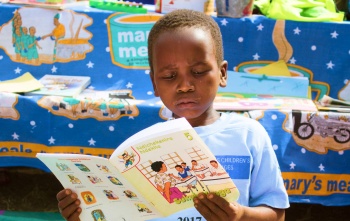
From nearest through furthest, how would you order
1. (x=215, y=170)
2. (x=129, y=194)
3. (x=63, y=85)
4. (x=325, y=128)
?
1. (x=215, y=170)
2. (x=129, y=194)
3. (x=325, y=128)
4. (x=63, y=85)

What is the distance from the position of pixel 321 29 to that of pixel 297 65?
0.20 meters

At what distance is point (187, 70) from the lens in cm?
106

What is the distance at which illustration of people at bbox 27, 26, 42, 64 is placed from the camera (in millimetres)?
2699

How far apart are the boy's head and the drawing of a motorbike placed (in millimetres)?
1092

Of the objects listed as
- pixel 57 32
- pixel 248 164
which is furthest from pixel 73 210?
pixel 57 32

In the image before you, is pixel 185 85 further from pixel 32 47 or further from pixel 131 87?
pixel 32 47

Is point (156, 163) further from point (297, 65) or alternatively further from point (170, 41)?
point (297, 65)

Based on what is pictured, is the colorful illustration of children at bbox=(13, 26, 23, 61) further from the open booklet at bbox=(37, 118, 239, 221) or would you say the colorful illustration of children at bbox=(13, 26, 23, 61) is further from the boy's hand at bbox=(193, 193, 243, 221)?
the boy's hand at bbox=(193, 193, 243, 221)

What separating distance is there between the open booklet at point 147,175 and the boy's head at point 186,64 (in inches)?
6.5

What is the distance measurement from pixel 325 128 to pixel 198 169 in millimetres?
1301

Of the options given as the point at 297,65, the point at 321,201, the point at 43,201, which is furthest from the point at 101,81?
the point at 321,201

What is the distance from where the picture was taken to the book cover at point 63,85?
240 cm

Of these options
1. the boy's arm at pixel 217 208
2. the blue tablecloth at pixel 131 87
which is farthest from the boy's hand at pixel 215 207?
the blue tablecloth at pixel 131 87

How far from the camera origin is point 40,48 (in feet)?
8.86
